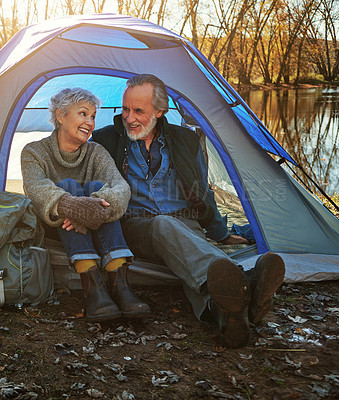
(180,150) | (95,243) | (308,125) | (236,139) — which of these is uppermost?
(308,125)

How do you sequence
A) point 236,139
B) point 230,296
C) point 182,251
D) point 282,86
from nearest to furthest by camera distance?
point 230,296 → point 182,251 → point 236,139 → point 282,86

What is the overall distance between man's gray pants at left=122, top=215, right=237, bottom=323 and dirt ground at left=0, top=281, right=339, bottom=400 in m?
0.22

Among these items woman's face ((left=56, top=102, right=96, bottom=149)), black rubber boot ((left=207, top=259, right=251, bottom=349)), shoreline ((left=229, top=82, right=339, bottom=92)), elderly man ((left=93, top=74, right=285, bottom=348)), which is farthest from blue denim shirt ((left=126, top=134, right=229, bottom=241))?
shoreline ((left=229, top=82, right=339, bottom=92))

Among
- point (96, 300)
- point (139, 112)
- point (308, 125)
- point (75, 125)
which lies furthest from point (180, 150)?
point (308, 125)

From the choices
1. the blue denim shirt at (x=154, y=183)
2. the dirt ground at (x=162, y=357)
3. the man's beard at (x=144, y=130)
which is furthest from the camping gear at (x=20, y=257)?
the man's beard at (x=144, y=130)

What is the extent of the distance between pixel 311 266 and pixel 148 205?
1.37 metres

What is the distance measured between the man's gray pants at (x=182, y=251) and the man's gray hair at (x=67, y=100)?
935 millimetres

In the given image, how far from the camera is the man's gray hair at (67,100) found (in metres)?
3.11

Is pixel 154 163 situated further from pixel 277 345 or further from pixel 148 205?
pixel 277 345

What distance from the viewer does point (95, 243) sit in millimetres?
2818

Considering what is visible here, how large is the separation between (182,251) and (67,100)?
4.44 ft

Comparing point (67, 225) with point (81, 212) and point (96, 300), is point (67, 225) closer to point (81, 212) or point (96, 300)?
point (81, 212)

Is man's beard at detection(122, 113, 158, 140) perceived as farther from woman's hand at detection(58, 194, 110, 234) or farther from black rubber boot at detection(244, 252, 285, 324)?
black rubber boot at detection(244, 252, 285, 324)

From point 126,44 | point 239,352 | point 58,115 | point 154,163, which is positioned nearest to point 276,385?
point 239,352
